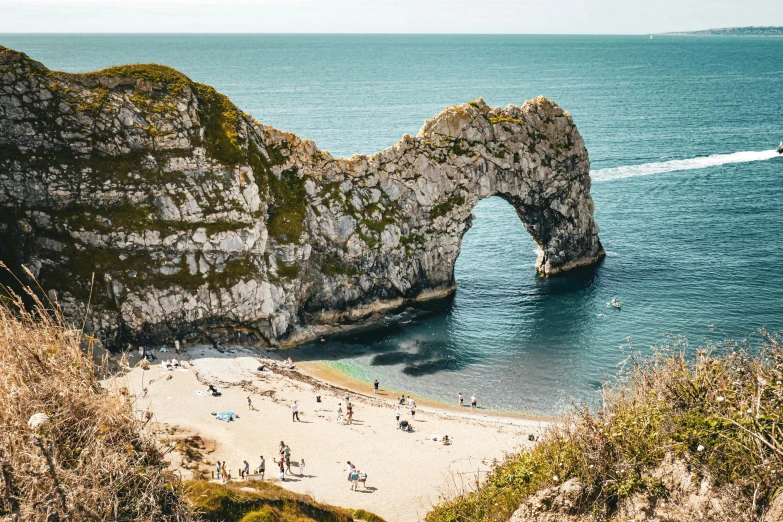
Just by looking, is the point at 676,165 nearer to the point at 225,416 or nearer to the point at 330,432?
the point at 330,432

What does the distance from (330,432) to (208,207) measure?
22.6 meters

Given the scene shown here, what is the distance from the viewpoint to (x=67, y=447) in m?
13.8

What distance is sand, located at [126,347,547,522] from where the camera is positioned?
37.5 metres

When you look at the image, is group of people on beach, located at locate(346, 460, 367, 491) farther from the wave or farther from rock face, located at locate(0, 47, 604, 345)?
the wave

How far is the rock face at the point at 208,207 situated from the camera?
51.5m

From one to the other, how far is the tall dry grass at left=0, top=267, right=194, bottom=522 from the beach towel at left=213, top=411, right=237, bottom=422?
99.5ft

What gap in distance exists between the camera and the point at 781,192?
297ft

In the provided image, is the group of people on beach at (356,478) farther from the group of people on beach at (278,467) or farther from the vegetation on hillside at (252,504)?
the vegetation on hillside at (252,504)

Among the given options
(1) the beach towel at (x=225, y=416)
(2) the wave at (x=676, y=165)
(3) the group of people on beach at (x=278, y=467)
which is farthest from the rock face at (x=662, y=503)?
(2) the wave at (x=676, y=165)

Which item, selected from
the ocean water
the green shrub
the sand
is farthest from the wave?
the green shrub

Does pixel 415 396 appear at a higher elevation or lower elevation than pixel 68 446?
lower

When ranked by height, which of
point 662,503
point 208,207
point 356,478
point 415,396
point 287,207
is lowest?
point 415,396

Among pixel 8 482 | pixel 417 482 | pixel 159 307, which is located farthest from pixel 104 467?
pixel 159 307

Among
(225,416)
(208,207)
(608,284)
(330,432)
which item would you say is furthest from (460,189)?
(225,416)
